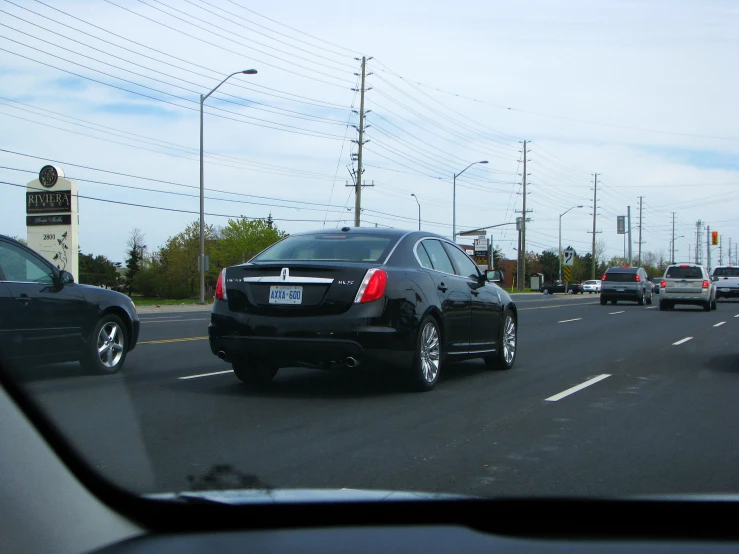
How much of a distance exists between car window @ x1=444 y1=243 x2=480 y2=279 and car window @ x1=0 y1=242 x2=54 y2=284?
4.39 metres

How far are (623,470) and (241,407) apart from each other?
11.5 ft

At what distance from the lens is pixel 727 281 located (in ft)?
133

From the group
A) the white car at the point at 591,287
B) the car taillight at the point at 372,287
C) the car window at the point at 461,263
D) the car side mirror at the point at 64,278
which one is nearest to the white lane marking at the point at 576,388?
the car window at the point at 461,263

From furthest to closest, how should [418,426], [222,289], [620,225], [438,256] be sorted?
[620,225] < [438,256] < [222,289] < [418,426]

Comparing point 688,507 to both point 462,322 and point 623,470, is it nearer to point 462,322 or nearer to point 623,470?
point 623,470

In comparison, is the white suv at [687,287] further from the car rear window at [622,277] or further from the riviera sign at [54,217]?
the riviera sign at [54,217]

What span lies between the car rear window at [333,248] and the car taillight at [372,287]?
35 cm

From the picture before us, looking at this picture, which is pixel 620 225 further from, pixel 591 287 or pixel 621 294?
pixel 621 294

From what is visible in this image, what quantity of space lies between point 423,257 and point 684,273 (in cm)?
2419

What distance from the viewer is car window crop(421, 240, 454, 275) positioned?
29.5 feet

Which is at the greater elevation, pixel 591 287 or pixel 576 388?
pixel 576 388

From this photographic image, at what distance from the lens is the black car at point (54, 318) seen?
8070 millimetres

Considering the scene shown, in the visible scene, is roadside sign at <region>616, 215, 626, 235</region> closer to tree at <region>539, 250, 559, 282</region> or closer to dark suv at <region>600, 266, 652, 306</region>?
dark suv at <region>600, 266, 652, 306</region>

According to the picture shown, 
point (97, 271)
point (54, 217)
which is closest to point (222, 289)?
point (54, 217)
